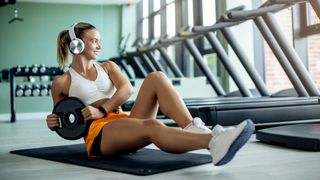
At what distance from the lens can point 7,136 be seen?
13.7 ft

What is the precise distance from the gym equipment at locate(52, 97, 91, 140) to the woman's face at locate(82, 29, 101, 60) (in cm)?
29

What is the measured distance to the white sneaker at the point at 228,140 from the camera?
1738mm

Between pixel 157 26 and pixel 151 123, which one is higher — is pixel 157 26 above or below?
above

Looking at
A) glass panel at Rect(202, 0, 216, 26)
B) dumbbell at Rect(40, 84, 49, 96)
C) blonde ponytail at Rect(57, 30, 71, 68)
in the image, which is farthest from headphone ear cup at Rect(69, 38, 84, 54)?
glass panel at Rect(202, 0, 216, 26)

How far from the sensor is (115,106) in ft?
7.62

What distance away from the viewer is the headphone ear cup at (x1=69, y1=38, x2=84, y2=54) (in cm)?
224

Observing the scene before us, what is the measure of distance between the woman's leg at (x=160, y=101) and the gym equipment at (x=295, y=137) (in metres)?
0.93

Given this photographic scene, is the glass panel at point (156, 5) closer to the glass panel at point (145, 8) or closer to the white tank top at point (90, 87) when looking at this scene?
the glass panel at point (145, 8)

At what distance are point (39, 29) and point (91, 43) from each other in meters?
8.00

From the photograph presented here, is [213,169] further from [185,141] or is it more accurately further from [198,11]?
[198,11]

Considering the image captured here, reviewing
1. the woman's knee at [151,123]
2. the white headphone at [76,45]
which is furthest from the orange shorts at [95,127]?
the white headphone at [76,45]

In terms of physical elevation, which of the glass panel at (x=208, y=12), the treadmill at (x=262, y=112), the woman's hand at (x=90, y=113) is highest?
the glass panel at (x=208, y=12)

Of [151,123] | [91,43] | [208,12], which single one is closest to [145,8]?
[208,12]

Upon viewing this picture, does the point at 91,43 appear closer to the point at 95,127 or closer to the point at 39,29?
the point at 95,127
